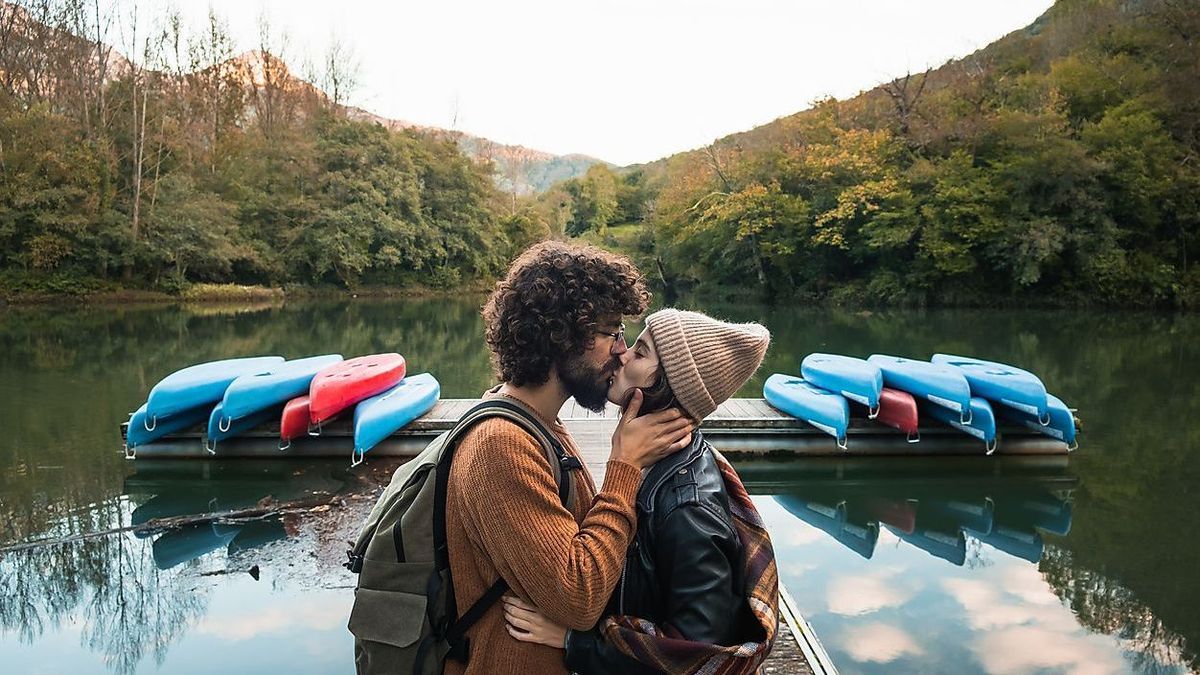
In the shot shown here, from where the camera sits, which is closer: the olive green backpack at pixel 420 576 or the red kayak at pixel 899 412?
the olive green backpack at pixel 420 576

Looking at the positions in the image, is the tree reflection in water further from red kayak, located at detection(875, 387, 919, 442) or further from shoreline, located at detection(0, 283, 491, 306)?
shoreline, located at detection(0, 283, 491, 306)

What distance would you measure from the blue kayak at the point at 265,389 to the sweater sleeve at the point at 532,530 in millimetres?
5883

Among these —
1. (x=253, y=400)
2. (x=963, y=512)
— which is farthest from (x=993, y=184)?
(x=253, y=400)

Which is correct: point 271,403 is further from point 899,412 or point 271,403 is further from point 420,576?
point 420,576

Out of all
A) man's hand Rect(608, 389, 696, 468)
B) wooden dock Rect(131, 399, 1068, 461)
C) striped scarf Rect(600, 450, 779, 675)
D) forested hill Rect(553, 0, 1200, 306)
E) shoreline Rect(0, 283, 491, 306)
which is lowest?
shoreline Rect(0, 283, 491, 306)

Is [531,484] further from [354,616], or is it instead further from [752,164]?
[752,164]

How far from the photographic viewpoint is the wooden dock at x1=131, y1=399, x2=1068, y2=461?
6824mm

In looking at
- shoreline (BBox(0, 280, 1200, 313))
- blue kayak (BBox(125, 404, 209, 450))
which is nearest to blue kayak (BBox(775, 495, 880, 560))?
blue kayak (BBox(125, 404, 209, 450))

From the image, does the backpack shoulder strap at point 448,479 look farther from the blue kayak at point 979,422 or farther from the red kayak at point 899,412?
the blue kayak at point 979,422

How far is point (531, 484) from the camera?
1.20 meters

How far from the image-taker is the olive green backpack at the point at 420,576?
1275mm

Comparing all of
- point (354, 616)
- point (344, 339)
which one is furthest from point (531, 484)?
point (344, 339)

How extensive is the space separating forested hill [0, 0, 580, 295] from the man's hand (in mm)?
27505

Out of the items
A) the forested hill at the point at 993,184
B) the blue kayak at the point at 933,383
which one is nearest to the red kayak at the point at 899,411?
the blue kayak at the point at 933,383
